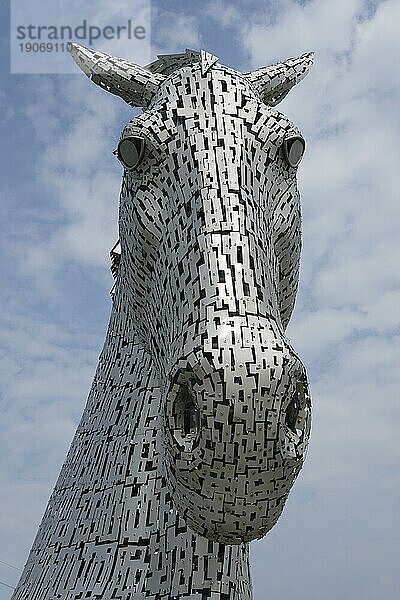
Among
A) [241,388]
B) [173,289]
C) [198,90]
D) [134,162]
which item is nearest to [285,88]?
[198,90]

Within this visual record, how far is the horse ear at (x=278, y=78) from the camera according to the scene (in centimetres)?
280

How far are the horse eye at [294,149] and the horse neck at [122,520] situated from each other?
879mm

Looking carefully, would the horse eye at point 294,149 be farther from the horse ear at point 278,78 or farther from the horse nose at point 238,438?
the horse nose at point 238,438

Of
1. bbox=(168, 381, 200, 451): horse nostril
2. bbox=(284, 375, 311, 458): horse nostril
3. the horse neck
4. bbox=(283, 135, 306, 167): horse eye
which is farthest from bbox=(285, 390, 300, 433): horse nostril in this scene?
bbox=(283, 135, 306, 167): horse eye

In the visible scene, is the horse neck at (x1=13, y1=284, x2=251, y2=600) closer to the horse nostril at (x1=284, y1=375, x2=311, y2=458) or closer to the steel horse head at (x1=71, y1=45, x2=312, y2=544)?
the steel horse head at (x1=71, y1=45, x2=312, y2=544)

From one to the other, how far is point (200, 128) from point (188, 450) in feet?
3.30

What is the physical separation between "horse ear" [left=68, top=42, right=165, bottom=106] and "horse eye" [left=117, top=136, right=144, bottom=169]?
44 centimetres

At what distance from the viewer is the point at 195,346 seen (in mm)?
1723

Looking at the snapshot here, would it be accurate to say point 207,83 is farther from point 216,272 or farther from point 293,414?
point 293,414

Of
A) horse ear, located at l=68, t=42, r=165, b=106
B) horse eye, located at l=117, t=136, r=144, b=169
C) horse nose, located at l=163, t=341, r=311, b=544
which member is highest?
horse ear, located at l=68, t=42, r=165, b=106

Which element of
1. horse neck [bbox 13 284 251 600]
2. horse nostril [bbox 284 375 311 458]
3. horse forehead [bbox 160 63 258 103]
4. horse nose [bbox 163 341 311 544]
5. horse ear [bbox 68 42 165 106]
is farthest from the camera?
horse ear [bbox 68 42 165 106]

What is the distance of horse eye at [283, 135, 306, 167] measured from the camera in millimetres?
2354

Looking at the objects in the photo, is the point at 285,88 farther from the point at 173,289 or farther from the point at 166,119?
the point at 173,289

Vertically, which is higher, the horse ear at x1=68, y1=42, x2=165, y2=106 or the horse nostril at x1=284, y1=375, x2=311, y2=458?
the horse ear at x1=68, y1=42, x2=165, y2=106
